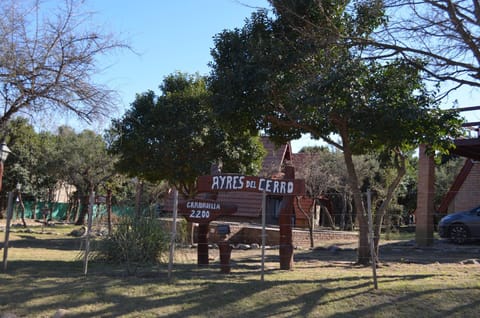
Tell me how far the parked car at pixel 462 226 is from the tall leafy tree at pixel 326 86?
5.67 metres

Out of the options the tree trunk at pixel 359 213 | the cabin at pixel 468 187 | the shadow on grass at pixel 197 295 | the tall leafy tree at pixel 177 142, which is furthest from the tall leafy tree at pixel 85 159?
the shadow on grass at pixel 197 295

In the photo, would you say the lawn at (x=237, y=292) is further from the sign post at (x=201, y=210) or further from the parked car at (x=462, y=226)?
the parked car at (x=462, y=226)

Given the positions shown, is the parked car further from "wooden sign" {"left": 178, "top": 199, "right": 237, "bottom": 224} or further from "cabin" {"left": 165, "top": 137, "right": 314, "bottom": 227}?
"cabin" {"left": 165, "top": 137, "right": 314, "bottom": 227}

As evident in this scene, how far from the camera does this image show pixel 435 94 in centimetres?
1169

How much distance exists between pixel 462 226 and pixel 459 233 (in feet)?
0.96

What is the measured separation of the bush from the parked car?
33.7ft

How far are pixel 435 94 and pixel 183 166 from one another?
9874mm

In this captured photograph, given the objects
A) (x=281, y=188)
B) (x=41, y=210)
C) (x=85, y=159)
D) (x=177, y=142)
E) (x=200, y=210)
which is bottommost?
(x=41, y=210)

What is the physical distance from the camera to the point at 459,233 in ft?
57.9

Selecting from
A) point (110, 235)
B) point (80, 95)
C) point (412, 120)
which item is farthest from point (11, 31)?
point (412, 120)

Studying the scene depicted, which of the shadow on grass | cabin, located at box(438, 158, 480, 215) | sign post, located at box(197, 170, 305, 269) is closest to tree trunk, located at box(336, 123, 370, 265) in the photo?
sign post, located at box(197, 170, 305, 269)

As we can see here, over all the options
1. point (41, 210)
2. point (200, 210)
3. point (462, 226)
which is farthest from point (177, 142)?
point (41, 210)

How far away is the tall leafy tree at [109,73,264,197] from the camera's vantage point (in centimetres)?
1866

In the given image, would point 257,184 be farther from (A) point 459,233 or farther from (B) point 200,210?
(A) point 459,233
